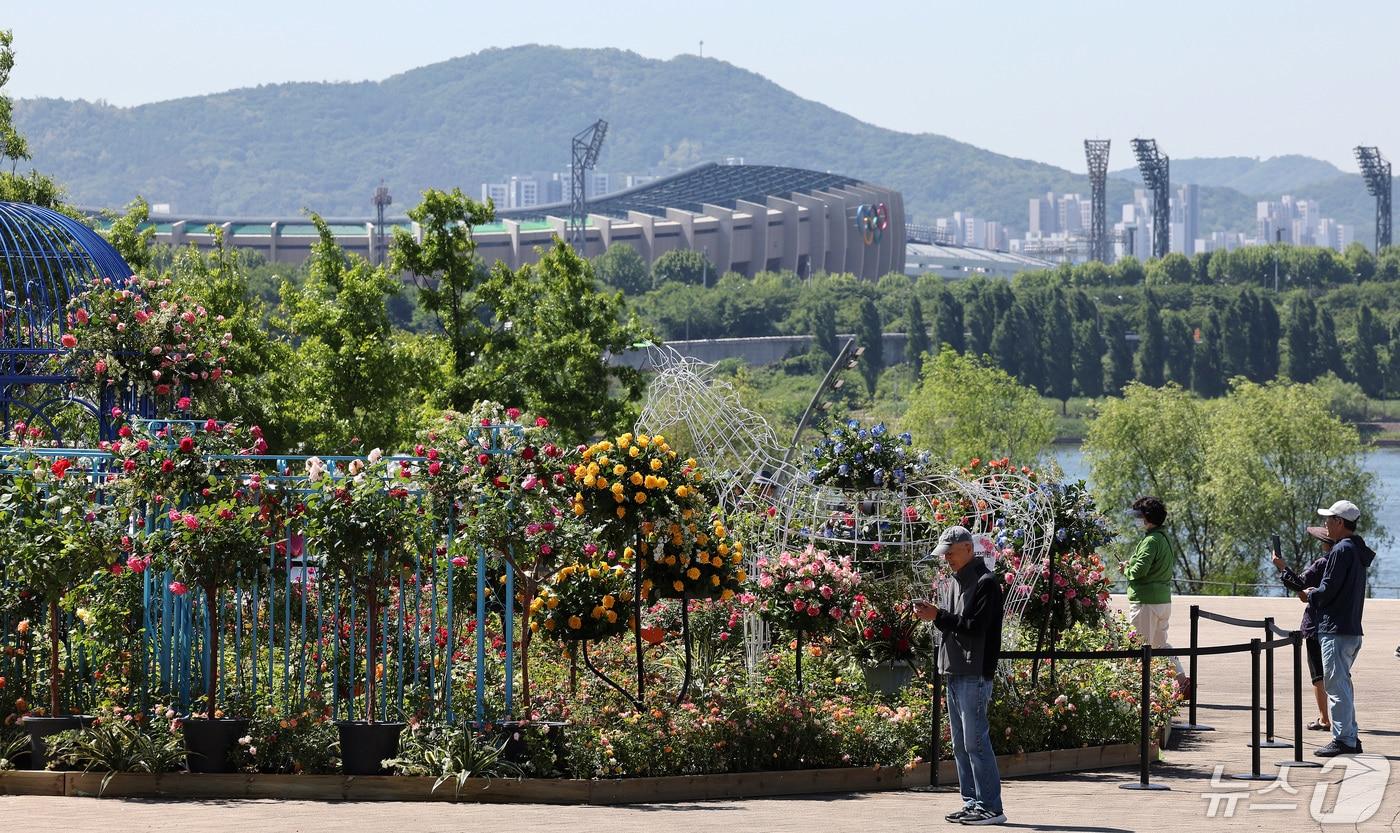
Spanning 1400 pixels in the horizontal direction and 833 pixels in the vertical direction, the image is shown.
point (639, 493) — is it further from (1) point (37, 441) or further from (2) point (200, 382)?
(1) point (37, 441)

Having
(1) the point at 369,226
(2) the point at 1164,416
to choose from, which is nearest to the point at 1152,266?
(1) the point at 369,226

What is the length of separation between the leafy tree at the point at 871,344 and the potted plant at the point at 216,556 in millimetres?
101731

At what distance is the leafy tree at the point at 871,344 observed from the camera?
11575 centimetres

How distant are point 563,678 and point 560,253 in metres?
18.6

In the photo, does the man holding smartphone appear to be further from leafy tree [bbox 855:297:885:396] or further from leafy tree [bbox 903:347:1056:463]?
leafy tree [bbox 855:297:885:396]

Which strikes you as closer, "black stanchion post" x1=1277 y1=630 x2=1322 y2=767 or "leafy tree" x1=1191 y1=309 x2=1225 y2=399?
"black stanchion post" x1=1277 y1=630 x2=1322 y2=767

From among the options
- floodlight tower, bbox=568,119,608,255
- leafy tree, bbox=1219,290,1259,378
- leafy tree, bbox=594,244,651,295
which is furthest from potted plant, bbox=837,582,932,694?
floodlight tower, bbox=568,119,608,255

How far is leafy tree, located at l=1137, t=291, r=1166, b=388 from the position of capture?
120 metres

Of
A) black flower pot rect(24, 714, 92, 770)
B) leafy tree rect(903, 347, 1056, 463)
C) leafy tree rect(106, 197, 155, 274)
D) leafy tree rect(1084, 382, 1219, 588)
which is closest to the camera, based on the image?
black flower pot rect(24, 714, 92, 770)

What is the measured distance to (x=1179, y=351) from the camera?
122 meters

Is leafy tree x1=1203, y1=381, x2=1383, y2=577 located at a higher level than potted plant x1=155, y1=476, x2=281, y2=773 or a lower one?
lower

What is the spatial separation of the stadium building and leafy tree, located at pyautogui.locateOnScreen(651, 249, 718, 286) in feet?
32.5

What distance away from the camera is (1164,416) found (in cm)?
5372
